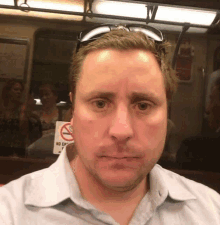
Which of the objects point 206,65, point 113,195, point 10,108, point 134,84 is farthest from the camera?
point 206,65

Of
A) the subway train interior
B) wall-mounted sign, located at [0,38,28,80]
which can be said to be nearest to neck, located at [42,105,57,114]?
the subway train interior

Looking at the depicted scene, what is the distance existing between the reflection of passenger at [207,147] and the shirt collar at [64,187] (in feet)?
0.46

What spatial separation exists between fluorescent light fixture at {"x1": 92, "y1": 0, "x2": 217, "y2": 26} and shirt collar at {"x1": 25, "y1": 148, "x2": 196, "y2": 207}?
0.68m

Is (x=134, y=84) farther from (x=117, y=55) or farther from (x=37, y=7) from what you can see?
(x=37, y=7)

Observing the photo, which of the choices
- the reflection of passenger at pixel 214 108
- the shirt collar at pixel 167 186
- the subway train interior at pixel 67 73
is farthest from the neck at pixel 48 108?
the reflection of passenger at pixel 214 108

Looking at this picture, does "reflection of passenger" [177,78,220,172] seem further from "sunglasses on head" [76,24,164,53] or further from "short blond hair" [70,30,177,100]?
"sunglasses on head" [76,24,164,53]

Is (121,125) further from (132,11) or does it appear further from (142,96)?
(132,11)

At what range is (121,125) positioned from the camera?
30.1 inches

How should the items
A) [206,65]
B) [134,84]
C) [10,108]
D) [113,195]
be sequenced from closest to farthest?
[134,84] → [113,195] → [10,108] → [206,65]

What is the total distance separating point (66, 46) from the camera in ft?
3.63

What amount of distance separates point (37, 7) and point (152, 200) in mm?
981

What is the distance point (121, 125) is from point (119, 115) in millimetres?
34

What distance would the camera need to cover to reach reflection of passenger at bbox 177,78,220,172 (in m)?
1.13

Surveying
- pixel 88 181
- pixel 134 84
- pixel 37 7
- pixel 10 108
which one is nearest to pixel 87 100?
pixel 134 84
